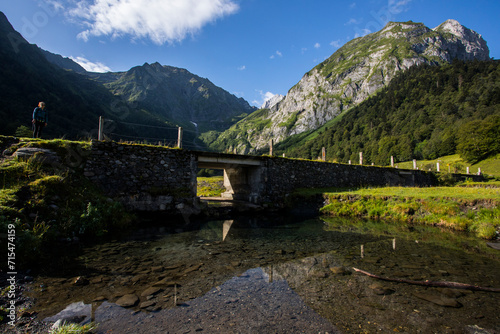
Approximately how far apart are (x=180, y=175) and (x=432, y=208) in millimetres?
13293

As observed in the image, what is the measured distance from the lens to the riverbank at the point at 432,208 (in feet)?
29.9

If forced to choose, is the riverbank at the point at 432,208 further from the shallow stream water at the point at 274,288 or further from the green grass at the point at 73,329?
the green grass at the point at 73,329

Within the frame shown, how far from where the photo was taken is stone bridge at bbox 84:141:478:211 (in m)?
11.0

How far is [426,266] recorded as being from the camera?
5.40 m

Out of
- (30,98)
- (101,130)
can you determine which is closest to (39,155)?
(101,130)

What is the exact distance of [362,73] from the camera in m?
171

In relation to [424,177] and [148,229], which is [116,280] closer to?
[148,229]

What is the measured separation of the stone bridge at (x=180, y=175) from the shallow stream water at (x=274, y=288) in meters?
4.60

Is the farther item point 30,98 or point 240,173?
point 30,98

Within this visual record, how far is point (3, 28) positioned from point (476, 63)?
20966 centimetres

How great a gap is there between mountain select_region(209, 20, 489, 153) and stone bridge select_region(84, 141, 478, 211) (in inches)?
5954

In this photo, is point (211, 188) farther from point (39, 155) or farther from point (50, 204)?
point (50, 204)

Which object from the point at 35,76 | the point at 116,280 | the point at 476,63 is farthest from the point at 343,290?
the point at 476,63

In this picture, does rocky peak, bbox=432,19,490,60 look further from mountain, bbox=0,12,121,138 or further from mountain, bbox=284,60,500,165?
mountain, bbox=0,12,121,138
